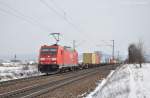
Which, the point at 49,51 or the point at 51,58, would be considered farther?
the point at 49,51

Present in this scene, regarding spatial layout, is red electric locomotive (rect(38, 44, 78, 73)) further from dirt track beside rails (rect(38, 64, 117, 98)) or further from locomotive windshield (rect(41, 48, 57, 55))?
dirt track beside rails (rect(38, 64, 117, 98))

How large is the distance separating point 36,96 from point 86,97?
7.98ft

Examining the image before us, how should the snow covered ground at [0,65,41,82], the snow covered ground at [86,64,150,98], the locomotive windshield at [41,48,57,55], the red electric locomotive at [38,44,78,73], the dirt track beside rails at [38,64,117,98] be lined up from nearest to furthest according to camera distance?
the snow covered ground at [86,64,150,98] → the dirt track beside rails at [38,64,117,98] → the snow covered ground at [0,65,41,82] → the red electric locomotive at [38,44,78,73] → the locomotive windshield at [41,48,57,55]

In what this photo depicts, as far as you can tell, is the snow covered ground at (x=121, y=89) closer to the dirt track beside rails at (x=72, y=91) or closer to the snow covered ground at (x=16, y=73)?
the dirt track beside rails at (x=72, y=91)

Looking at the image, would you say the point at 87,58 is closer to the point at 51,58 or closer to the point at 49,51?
the point at 49,51

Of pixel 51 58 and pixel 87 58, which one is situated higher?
pixel 87 58

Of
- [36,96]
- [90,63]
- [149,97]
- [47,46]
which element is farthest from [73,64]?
[149,97]

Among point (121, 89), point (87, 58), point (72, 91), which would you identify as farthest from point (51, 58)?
point (87, 58)

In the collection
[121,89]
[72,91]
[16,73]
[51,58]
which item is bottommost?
[72,91]

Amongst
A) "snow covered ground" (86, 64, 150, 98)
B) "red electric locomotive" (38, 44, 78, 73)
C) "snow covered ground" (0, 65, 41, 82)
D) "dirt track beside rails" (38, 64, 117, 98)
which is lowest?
"dirt track beside rails" (38, 64, 117, 98)

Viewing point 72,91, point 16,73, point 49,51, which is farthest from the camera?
point 49,51

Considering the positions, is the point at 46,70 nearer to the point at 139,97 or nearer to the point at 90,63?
the point at 139,97

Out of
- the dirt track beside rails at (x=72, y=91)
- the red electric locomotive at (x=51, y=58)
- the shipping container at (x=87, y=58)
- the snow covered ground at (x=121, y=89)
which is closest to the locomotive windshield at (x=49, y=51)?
the red electric locomotive at (x=51, y=58)

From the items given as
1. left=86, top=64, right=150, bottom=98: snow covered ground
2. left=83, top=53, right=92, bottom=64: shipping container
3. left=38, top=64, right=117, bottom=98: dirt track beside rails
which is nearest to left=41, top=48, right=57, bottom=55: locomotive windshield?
left=86, top=64, right=150, bottom=98: snow covered ground
